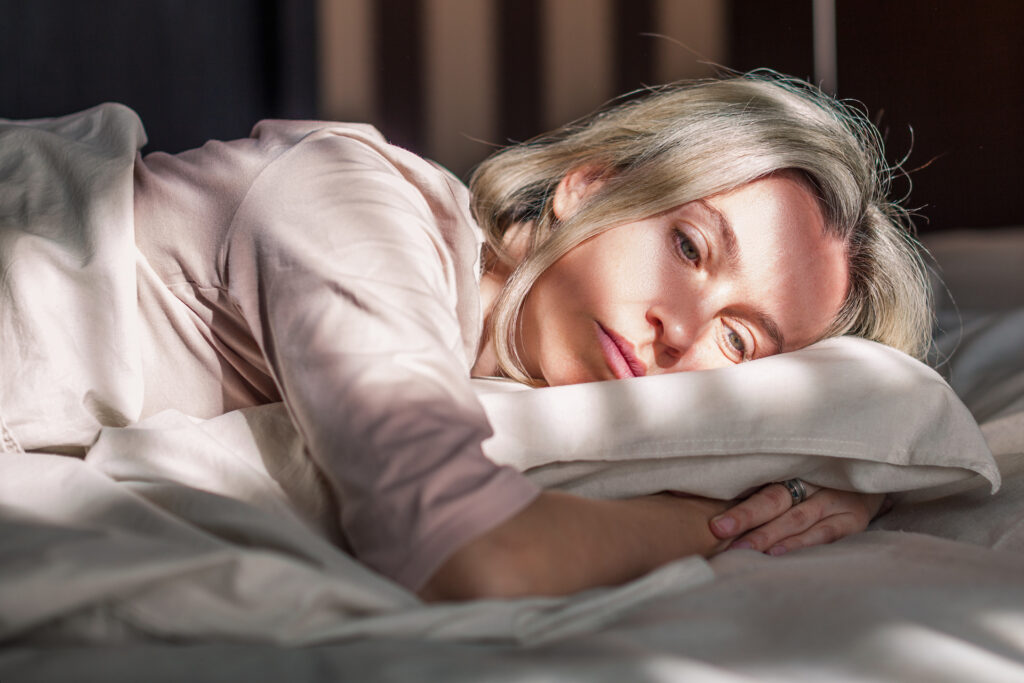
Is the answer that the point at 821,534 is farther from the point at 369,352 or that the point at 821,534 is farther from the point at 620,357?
the point at 369,352

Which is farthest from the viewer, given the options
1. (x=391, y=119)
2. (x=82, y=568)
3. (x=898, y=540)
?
(x=391, y=119)

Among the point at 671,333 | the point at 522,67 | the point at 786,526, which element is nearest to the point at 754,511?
the point at 786,526

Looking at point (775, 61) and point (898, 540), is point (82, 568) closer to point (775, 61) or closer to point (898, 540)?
point (898, 540)

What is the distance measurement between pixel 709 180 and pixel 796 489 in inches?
15.2

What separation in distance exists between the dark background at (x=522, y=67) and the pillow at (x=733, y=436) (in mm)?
789

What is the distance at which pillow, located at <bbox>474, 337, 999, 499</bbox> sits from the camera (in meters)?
0.84

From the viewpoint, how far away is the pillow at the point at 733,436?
2.76 feet

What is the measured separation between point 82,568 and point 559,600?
291 millimetres

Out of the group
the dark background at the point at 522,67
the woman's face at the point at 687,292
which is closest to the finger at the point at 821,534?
the woman's face at the point at 687,292

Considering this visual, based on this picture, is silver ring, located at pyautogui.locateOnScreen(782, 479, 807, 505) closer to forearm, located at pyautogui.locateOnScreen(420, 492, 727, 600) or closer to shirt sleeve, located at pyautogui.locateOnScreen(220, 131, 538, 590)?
forearm, located at pyautogui.locateOnScreen(420, 492, 727, 600)

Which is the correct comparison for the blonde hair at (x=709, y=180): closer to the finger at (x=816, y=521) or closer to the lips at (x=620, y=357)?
the lips at (x=620, y=357)

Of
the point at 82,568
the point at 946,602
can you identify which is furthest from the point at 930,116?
the point at 82,568

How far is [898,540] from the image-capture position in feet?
2.62

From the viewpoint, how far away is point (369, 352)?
0.64m
